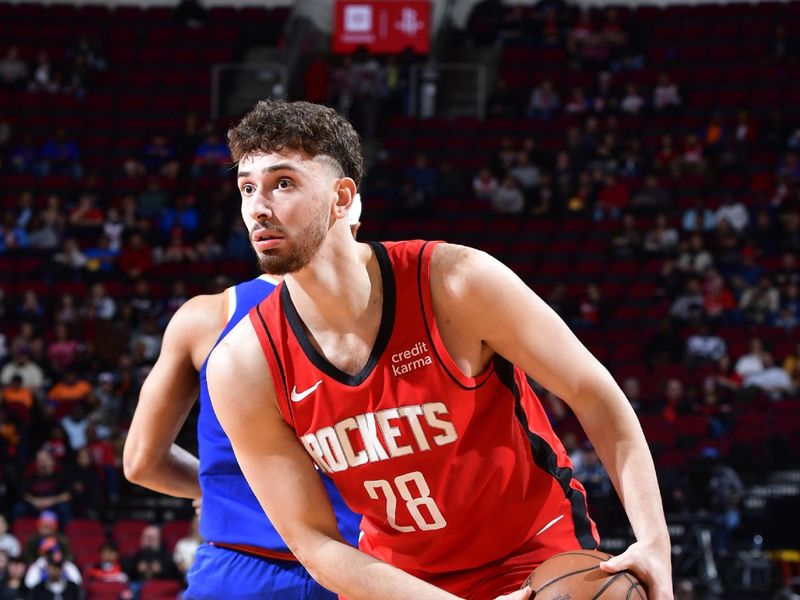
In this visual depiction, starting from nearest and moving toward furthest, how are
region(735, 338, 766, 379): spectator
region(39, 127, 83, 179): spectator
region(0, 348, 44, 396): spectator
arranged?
1. region(735, 338, 766, 379): spectator
2. region(0, 348, 44, 396): spectator
3. region(39, 127, 83, 179): spectator

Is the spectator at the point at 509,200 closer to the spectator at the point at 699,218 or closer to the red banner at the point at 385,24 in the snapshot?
the spectator at the point at 699,218

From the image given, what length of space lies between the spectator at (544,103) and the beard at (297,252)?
16.0m

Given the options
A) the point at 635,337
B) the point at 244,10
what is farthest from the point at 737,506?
the point at 244,10

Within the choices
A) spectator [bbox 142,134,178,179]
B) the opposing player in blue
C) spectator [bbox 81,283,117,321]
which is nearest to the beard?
the opposing player in blue

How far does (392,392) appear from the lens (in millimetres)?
2891

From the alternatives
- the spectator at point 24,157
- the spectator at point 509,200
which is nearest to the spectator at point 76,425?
the spectator at point 24,157

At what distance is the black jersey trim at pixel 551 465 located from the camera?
299 cm

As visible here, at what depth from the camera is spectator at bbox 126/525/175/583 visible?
10953mm

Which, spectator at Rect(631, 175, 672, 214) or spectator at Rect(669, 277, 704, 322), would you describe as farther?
spectator at Rect(631, 175, 672, 214)

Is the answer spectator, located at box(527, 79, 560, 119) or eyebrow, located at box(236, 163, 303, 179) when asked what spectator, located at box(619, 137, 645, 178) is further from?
eyebrow, located at box(236, 163, 303, 179)

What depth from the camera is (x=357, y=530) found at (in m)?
3.68

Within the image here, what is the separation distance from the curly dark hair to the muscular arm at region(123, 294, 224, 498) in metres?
0.92

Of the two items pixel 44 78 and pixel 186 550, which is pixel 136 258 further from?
pixel 186 550

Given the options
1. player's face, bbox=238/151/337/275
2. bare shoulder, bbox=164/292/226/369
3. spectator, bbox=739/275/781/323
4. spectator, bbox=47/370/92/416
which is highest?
player's face, bbox=238/151/337/275
